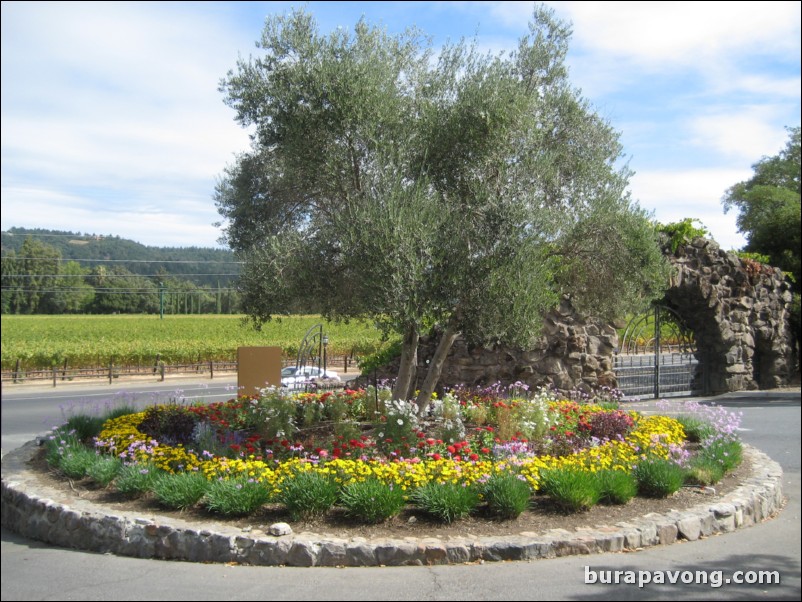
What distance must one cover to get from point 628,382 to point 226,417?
1146 cm

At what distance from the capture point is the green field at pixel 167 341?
69.4ft

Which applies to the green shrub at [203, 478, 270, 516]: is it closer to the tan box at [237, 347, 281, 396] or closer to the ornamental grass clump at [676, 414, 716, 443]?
the tan box at [237, 347, 281, 396]

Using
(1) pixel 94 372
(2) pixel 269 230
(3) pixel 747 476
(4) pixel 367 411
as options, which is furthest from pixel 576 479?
(1) pixel 94 372

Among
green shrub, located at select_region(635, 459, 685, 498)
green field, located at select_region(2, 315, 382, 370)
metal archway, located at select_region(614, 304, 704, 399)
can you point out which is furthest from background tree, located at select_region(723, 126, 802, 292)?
green field, located at select_region(2, 315, 382, 370)

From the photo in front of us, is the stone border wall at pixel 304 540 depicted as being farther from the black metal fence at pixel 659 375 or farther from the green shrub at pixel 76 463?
the black metal fence at pixel 659 375

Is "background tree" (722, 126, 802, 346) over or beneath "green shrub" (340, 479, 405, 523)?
over

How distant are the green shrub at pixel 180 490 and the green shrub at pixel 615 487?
13.2ft

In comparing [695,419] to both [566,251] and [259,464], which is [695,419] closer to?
[566,251]

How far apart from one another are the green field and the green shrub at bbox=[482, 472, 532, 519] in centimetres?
1289

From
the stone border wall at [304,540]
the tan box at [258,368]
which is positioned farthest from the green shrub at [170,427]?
the tan box at [258,368]

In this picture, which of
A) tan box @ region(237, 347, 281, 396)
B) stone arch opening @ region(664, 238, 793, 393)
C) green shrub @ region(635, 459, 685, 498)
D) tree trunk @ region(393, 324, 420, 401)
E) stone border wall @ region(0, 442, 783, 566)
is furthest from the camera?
stone arch opening @ region(664, 238, 793, 393)

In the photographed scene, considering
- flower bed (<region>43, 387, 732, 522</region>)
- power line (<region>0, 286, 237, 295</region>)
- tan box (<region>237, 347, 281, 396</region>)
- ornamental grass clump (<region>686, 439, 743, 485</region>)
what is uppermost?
power line (<region>0, 286, 237, 295</region>)

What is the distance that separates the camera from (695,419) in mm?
Answer: 10695

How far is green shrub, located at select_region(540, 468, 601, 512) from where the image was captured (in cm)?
665
